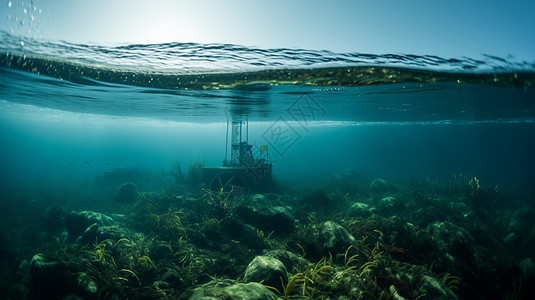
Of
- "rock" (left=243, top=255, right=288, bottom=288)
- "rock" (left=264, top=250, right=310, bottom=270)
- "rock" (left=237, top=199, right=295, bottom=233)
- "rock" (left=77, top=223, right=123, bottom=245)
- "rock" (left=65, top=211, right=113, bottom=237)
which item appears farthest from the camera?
"rock" (left=65, top=211, right=113, bottom=237)

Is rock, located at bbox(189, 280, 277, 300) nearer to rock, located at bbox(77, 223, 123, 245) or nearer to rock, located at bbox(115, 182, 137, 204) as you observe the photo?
rock, located at bbox(77, 223, 123, 245)

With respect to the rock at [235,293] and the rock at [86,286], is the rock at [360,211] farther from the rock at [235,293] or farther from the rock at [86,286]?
the rock at [86,286]

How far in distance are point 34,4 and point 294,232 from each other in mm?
10840

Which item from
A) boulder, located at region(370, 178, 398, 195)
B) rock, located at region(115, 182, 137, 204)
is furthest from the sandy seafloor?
boulder, located at region(370, 178, 398, 195)

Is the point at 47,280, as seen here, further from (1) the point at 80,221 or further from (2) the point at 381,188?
(2) the point at 381,188

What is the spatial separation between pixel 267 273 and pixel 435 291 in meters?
3.81

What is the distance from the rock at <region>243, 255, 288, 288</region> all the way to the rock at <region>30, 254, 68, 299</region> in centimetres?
501

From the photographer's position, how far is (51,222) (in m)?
13.3

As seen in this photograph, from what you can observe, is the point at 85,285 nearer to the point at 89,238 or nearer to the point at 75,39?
the point at 89,238

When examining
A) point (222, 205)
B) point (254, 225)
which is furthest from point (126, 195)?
point (254, 225)

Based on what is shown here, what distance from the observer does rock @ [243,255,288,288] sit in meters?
5.74

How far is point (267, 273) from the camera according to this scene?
5.81 m

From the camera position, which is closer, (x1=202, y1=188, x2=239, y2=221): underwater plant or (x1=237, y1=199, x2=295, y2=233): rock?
(x1=237, y1=199, x2=295, y2=233): rock

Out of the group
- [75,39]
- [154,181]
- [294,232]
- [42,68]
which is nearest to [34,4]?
[75,39]
